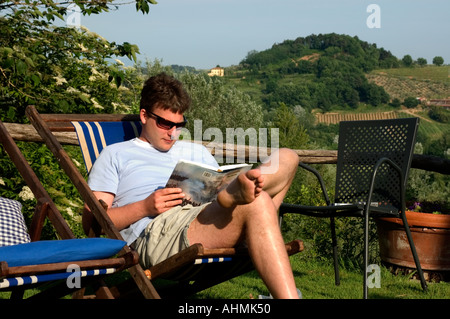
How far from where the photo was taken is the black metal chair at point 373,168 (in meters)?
3.69

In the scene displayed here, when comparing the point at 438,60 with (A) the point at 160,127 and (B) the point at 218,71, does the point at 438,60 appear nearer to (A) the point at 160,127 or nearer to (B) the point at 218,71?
(B) the point at 218,71

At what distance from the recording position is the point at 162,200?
8.68 feet

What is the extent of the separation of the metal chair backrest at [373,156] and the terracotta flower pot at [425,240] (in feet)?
1.37

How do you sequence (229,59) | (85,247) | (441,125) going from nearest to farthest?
(85,247), (441,125), (229,59)

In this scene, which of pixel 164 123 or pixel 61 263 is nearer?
pixel 61 263

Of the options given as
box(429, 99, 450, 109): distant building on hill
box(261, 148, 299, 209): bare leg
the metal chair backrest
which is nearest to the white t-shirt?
box(261, 148, 299, 209): bare leg

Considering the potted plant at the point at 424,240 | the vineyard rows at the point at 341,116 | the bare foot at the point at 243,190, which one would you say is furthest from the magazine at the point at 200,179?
the vineyard rows at the point at 341,116

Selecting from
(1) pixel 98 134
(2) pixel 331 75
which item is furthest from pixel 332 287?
(2) pixel 331 75

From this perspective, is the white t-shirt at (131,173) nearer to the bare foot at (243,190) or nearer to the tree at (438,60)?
the bare foot at (243,190)

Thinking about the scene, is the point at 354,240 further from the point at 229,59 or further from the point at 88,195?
the point at 229,59

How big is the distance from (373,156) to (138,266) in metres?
2.23

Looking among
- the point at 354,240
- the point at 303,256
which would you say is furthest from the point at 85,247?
the point at 354,240
